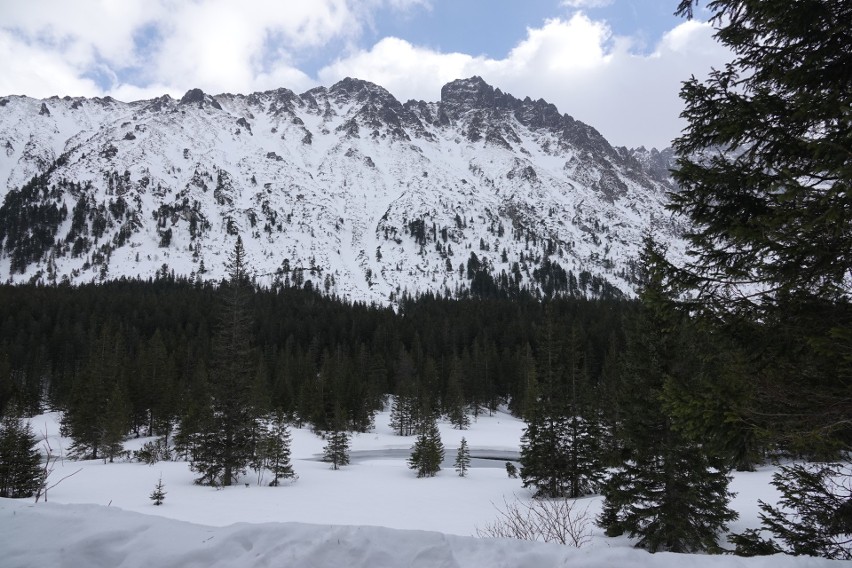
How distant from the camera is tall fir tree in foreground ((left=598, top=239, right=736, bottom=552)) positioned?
12.5 m

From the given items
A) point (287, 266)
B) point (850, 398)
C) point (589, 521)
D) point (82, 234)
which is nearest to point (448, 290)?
point (287, 266)

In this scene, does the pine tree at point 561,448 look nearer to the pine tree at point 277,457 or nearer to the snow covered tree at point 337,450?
the pine tree at point 277,457

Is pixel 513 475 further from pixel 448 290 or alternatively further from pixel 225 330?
pixel 448 290

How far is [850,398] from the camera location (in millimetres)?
4766

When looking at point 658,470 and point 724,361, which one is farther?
point 658,470

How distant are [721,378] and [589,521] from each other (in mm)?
12588

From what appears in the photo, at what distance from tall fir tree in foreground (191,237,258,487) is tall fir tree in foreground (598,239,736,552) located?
1809cm

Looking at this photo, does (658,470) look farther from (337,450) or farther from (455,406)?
(455,406)

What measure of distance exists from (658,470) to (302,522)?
38.3 ft

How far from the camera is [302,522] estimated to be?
5355 millimetres

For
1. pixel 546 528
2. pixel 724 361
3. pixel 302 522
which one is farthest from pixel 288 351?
pixel 724 361

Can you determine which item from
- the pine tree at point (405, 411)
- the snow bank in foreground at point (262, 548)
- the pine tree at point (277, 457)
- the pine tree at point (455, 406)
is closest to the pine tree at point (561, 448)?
the pine tree at point (277, 457)

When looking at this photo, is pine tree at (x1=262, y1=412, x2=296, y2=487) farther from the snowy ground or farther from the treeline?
the treeline

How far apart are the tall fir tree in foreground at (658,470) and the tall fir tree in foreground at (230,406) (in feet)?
A: 59.3
